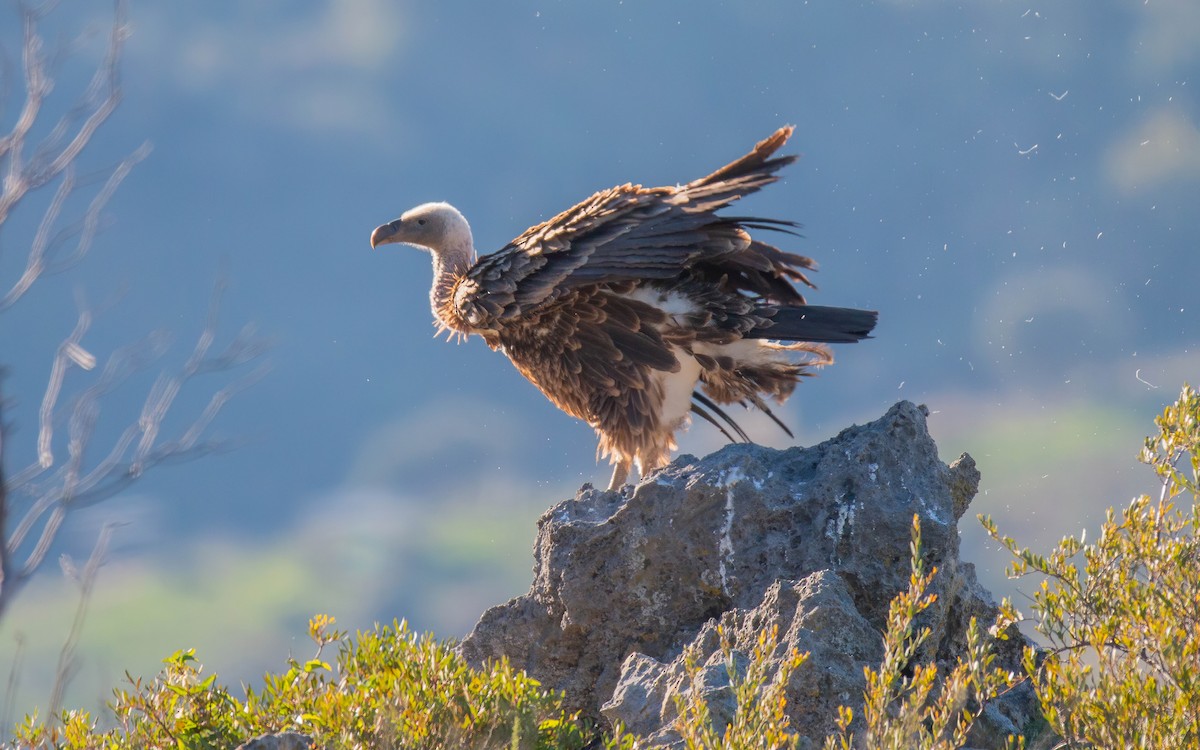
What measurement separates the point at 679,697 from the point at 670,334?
3897mm

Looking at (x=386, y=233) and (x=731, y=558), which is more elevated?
(x=386, y=233)

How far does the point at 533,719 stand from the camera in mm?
3490

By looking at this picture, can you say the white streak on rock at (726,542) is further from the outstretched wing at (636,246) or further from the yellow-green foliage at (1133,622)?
the outstretched wing at (636,246)

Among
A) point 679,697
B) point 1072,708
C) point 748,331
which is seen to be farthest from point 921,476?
point 748,331

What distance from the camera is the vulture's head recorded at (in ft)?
28.0

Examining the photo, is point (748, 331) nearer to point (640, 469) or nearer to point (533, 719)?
point (640, 469)

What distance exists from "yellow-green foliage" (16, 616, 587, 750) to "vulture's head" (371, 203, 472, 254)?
199 inches

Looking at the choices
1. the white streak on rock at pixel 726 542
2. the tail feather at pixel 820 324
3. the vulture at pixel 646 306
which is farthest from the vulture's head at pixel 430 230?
the white streak on rock at pixel 726 542

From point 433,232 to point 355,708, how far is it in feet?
18.4

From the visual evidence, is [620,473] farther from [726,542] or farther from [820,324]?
[726,542]

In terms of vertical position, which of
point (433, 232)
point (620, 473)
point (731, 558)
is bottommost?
point (731, 558)

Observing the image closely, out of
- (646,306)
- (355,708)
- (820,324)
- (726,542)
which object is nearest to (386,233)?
(646,306)

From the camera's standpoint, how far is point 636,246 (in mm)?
6641

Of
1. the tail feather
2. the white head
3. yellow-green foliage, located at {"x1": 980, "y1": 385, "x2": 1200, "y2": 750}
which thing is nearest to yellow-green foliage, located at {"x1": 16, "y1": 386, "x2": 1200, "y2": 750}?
yellow-green foliage, located at {"x1": 980, "y1": 385, "x2": 1200, "y2": 750}
